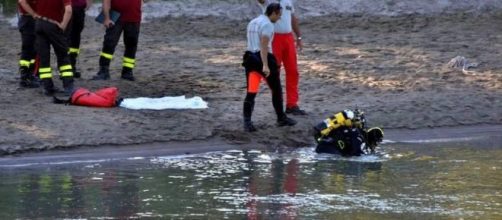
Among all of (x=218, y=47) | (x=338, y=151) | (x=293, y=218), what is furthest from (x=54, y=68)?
(x=293, y=218)

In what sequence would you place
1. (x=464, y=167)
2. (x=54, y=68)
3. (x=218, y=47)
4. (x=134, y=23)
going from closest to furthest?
(x=464, y=167)
(x=134, y=23)
(x=54, y=68)
(x=218, y=47)

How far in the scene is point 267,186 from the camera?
10.8 m

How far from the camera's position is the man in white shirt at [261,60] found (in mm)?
12828

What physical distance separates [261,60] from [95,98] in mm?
2236

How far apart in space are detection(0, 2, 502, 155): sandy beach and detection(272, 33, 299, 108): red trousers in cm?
35

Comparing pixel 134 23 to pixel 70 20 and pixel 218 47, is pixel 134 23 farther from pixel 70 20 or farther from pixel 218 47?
pixel 218 47

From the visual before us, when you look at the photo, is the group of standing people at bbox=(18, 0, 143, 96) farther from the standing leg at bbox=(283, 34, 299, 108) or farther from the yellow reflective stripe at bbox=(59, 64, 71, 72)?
the standing leg at bbox=(283, 34, 299, 108)

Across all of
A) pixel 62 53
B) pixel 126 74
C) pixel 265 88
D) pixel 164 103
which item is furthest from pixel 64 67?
pixel 265 88

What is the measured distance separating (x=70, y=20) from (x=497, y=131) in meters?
5.60

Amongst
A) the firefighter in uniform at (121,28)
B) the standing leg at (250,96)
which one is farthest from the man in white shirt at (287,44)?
the firefighter in uniform at (121,28)

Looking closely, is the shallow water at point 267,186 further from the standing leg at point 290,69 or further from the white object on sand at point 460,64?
the white object on sand at point 460,64

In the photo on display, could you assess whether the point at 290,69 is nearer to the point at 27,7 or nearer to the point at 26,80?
the point at 27,7

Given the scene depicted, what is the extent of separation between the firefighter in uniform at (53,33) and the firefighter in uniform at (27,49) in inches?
18.9

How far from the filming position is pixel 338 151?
12.4 meters
